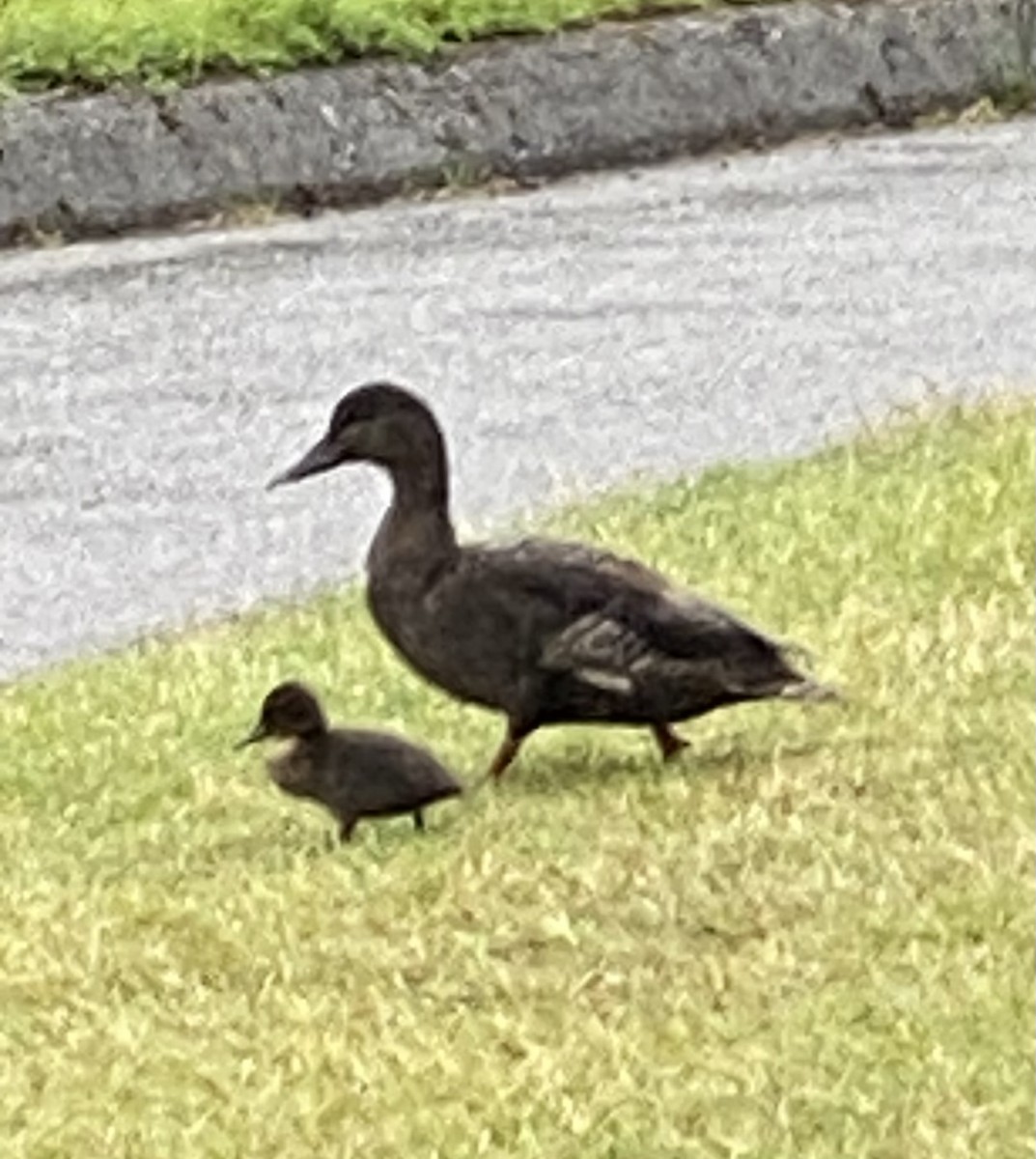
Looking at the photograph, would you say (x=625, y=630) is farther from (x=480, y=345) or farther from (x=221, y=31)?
(x=221, y=31)

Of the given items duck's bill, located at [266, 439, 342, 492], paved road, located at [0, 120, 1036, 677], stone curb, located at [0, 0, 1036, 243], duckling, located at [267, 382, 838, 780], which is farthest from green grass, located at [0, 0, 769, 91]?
duckling, located at [267, 382, 838, 780]

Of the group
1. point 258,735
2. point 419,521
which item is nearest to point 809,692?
point 419,521

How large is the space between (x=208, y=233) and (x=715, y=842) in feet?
22.3

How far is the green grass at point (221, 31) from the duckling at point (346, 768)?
665 centimetres

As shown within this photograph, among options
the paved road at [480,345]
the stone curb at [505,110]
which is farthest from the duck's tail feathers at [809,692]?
the stone curb at [505,110]

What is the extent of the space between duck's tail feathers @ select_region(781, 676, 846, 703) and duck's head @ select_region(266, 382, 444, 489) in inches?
26.0

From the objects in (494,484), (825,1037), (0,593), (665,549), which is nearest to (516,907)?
(825,1037)

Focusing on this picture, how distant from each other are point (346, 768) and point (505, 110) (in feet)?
23.9

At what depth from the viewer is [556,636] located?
22.6 feet

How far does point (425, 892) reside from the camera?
20.7ft

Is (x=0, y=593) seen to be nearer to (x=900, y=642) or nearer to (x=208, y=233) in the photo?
(x=900, y=642)

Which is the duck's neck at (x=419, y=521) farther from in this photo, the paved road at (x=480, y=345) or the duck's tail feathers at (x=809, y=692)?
the paved road at (x=480, y=345)

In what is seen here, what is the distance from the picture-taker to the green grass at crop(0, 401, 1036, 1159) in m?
5.34

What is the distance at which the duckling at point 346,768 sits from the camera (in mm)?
6633
